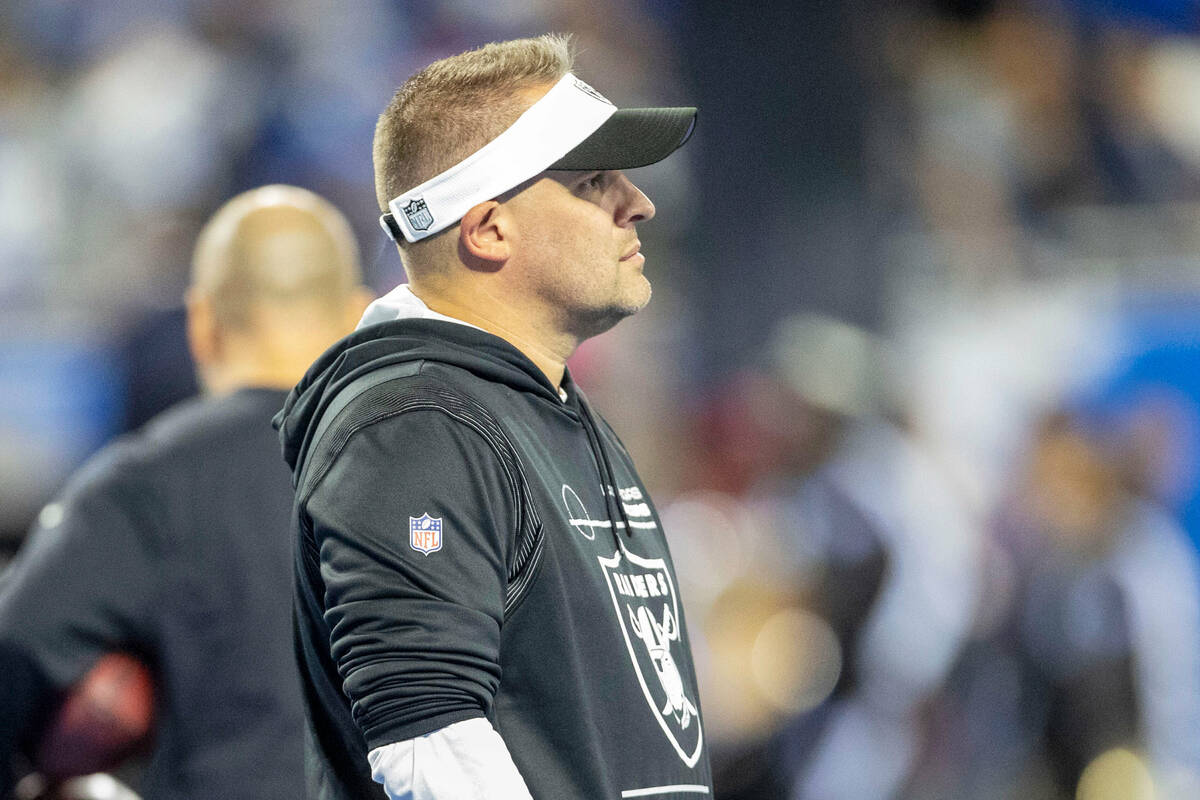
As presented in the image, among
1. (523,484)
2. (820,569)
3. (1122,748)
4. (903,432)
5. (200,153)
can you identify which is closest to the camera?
(523,484)

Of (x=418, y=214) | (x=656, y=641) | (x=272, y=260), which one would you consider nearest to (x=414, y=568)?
(x=656, y=641)

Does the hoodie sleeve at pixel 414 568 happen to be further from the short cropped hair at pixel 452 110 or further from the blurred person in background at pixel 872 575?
the blurred person in background at pixel 872 575

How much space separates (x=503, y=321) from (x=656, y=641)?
1.53ft

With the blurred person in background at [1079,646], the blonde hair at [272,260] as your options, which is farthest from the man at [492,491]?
the blurred person in background at [1079,646]

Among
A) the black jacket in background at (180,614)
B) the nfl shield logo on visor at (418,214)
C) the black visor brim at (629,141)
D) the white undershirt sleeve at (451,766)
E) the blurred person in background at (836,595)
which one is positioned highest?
the black visor brim at (629,141)

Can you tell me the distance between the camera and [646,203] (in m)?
1.94

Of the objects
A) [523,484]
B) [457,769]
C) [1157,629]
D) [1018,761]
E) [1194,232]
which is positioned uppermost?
[523,484]

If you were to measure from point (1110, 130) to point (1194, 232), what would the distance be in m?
0.96

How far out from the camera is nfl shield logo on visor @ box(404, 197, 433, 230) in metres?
1.84

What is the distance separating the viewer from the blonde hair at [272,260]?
2.87 meters

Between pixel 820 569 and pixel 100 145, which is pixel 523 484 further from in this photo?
pixel 100 145

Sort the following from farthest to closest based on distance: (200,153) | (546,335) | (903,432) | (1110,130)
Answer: (1110,130), (903,432), (200,153), (546,335)

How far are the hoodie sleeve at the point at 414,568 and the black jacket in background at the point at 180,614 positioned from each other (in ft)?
3.55

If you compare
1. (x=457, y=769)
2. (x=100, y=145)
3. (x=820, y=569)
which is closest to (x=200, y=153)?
(x=100, y=145)
